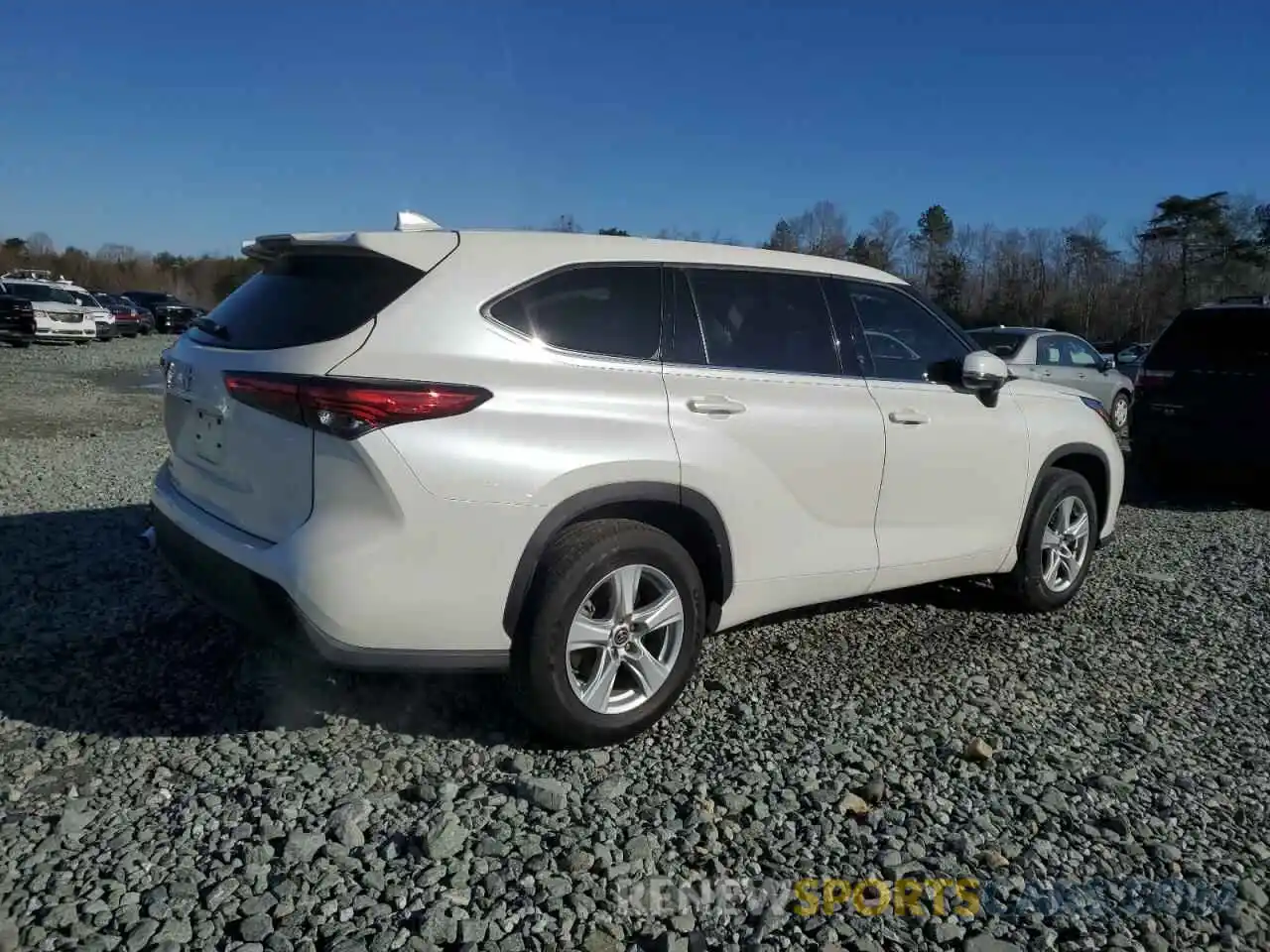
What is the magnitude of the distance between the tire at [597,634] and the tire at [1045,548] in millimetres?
2199

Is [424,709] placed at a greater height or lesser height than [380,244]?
lesser

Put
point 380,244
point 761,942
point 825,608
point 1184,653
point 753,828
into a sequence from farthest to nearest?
point 825,608 < point 1184,653 < point 380,244 < point 753,828 < point 761,942

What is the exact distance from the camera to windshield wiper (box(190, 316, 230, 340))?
352 cm

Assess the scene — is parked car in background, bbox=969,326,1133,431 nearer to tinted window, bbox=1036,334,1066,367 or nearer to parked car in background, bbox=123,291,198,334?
tinted window, bbox=1036,334,1066,367

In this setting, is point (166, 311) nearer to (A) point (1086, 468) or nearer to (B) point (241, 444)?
(A) point (1086, 468)

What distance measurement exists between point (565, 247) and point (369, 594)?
55.5 inches

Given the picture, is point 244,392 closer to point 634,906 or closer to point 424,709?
point 424,709

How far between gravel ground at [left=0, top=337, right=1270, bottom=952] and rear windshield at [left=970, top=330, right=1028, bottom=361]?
8578 mm

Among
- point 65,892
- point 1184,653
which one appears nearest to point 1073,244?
point 1184,653

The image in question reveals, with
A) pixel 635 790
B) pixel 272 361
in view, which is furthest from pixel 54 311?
pixel 635 790

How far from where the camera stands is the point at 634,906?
263cm

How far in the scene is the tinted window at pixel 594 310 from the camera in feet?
11.0

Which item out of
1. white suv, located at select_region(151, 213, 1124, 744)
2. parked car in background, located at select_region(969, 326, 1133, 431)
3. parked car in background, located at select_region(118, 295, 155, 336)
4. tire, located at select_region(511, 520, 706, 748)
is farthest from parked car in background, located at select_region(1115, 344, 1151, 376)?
parked car in background, located at select_region(118, 295, 155, 336)

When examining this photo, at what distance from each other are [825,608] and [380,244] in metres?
2.98
